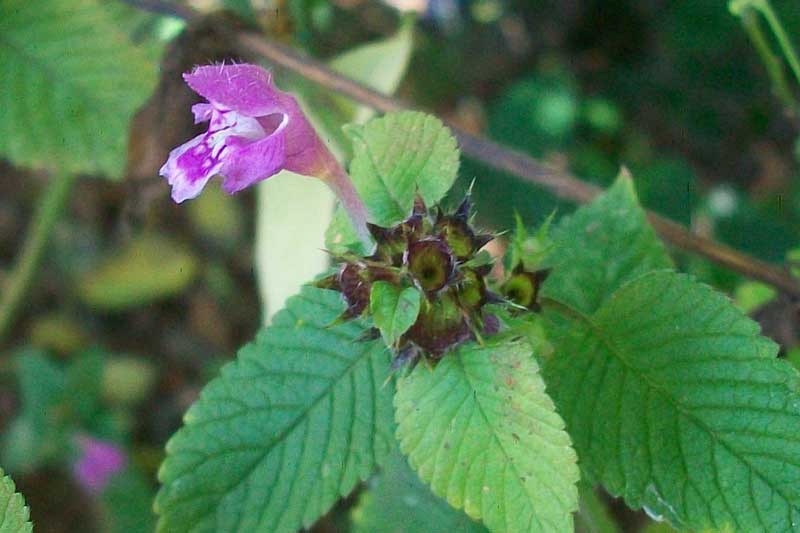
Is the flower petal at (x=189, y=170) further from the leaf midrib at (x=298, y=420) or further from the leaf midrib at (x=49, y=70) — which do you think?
the leaf midrib at (x=49, y=70)

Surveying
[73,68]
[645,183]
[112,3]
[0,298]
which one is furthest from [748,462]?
[0,298]

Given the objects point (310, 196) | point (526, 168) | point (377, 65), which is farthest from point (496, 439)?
point (377, 65)

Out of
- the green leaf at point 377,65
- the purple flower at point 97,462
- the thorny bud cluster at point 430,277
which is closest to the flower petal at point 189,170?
the thorny bud cluster at point 430,277

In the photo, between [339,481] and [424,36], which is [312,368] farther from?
[424,36]

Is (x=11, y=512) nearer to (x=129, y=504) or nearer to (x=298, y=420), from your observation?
(x=298, y=420)

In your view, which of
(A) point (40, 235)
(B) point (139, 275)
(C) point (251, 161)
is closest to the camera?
(C) point (251, 161)

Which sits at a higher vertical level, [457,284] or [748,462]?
[457,284]

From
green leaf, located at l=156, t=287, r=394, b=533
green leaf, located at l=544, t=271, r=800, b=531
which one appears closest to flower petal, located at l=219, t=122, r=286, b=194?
green leaf, located at l=156, t=287, r=394, b=533
